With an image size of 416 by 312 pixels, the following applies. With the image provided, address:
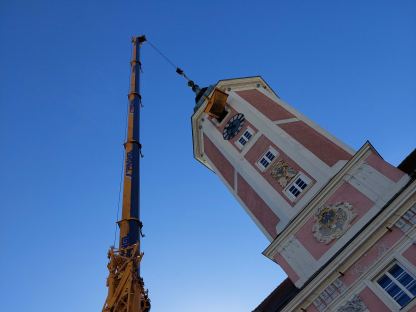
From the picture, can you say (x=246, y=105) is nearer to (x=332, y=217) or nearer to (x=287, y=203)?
(x=287, y=203)

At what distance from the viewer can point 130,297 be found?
49.1 feet

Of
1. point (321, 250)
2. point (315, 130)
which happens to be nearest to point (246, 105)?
point (315, 130)

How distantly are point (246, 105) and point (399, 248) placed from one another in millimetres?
14872

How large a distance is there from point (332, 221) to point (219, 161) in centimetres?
1065

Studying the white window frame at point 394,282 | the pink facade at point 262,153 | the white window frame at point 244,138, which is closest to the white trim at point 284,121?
the pink facade at point 262,153

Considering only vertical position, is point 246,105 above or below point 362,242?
above

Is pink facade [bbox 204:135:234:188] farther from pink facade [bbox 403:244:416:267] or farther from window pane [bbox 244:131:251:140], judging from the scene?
pink facade [bbox 403:244:416:267]

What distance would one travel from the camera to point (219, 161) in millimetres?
27344

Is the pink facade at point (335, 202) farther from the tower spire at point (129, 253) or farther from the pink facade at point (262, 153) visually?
the tower spire at point (129, 253)

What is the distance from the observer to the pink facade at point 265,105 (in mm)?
25153

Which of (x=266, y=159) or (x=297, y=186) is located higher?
(x=266, y=159)

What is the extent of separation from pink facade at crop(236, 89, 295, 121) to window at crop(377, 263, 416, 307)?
12.0m

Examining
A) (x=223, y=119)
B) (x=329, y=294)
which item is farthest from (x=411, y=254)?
(x=223, y=119)

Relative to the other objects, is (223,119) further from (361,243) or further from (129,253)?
(361,243)
